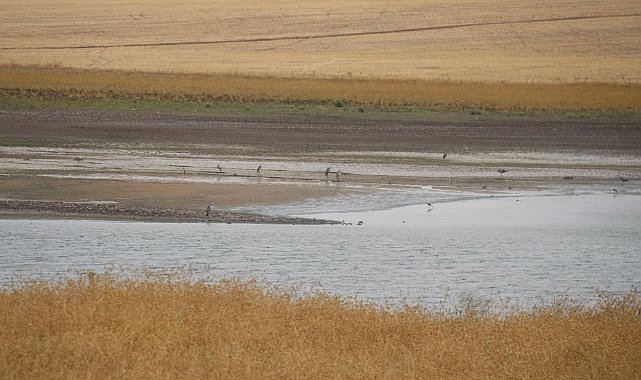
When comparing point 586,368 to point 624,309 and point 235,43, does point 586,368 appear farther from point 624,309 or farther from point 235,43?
point 235,43

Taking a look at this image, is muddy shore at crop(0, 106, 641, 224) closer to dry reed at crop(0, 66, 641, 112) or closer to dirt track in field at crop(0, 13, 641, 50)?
dry reed at crop(0, 66, 641, 112)

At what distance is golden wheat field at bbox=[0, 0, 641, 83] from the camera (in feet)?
217

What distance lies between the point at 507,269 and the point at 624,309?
15.9 ft

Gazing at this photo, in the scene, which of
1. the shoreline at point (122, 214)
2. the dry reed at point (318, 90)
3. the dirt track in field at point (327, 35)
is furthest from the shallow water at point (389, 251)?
the dirt track in field at point (327, 35)

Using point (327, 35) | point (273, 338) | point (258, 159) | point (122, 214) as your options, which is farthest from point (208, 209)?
point (327, 35)

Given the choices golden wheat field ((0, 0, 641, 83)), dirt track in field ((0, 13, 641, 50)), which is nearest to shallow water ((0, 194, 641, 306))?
golden wheat field ((0, 0, 641, 83))

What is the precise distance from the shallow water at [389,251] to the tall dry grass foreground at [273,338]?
Result: 9.11 feet

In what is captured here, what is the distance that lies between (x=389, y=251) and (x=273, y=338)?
8006 millimetres

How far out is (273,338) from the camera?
36.8ft

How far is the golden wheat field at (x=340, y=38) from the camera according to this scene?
6619cm

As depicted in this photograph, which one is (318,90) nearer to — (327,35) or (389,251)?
(327,35)

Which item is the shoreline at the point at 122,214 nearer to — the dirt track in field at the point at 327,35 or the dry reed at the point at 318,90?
the dry reed at the point at 318,90

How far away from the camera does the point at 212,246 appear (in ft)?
61.6

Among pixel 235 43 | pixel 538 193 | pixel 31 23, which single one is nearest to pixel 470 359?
pixel 538 193
